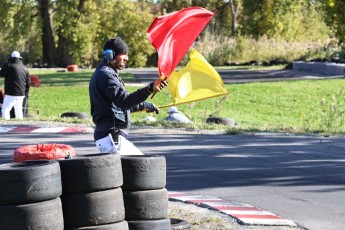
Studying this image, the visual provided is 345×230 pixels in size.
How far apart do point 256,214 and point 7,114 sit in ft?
39.9

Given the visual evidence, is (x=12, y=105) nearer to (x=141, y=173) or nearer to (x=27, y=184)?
(x=141, y=173)

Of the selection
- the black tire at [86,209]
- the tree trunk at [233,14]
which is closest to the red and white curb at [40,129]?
the black tire at [86,209]

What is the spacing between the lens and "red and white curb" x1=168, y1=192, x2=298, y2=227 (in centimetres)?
898

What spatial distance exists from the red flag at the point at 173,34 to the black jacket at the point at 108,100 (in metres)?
0.52

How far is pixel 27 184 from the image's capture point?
657 centimetres

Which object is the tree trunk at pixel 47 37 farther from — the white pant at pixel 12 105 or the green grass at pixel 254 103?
the white pant at pixel 12 105

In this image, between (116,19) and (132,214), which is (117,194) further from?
(116,19)

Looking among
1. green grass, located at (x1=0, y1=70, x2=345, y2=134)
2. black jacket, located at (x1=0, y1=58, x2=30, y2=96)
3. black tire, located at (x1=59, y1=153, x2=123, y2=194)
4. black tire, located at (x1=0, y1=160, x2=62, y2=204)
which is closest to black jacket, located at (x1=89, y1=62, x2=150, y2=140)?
black tire, located at (x1=59, y1=153, x2=123, y2=194)

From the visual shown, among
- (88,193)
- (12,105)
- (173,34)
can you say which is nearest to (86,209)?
(88,193)

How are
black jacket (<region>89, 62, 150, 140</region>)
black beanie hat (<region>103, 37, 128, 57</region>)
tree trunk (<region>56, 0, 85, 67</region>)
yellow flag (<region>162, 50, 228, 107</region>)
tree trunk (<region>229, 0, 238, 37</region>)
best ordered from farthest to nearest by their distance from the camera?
1. tree trunk (<region>229, 0, 238, 37</region>)
2. tree trunk (<region>56, 0, 85, 67</region>)
3. yellow flag (<region>162, 50, 228, 107</region>)
4. black beanie hat (<region>103, 37, 128, 57</region>)
5. black jacket (<region>89, 62, 150, 140</region>)

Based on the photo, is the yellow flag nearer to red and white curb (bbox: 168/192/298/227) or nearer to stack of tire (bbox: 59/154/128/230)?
red and white curb (bbox: 168/192/298/227)

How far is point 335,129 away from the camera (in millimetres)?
19359

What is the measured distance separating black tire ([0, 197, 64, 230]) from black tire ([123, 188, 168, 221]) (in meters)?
0.97

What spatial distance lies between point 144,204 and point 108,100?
44.4 inches
